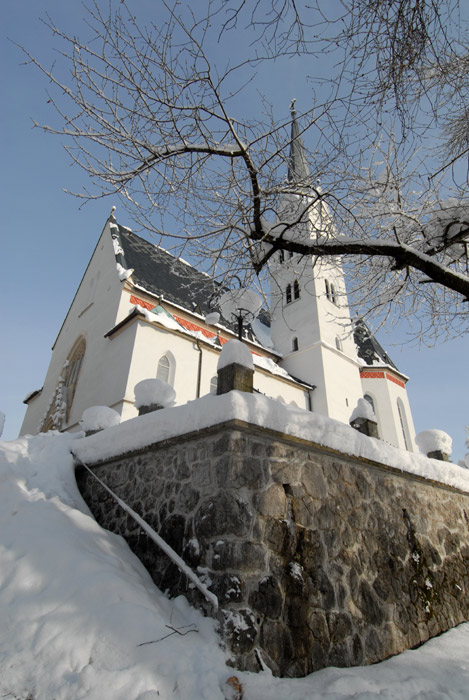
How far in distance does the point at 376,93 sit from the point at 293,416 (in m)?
3.39

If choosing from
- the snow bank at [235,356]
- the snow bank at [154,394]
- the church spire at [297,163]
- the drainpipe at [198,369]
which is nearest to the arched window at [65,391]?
the drainpipe at [198,369]

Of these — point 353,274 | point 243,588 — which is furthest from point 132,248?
A: point 243,588

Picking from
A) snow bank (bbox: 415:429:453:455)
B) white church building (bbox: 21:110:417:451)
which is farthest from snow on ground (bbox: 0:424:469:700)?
white church building (bbox: 21:110:417:451)

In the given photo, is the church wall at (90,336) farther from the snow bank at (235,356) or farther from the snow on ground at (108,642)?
the snow on ground at (108,642)

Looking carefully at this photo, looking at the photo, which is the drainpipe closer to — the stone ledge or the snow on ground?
the stone ledge

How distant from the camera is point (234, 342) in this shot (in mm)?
4648

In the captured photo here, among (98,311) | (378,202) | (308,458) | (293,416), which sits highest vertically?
(98,311)

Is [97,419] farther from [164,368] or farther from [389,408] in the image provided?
[389,408]

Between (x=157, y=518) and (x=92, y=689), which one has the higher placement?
(x=157, y=518)

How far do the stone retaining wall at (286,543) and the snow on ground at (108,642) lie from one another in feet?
0.68

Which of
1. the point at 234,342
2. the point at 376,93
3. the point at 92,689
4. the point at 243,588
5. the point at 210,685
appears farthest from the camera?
the point at 234,342

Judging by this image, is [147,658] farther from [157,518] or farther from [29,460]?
[29,460]

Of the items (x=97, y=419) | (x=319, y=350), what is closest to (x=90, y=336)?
(x=97, y=419)

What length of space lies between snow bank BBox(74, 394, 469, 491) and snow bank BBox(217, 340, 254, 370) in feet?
1.55
